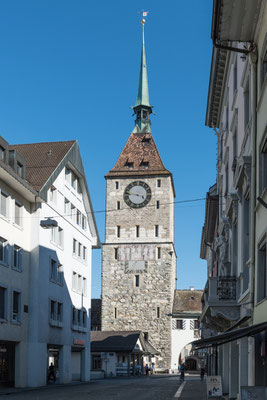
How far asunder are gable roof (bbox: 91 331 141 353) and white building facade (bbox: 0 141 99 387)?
16.0 meters

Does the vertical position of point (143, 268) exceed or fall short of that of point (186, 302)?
it exceeds it

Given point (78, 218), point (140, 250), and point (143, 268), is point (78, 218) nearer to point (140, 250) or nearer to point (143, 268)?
point (143, 268)

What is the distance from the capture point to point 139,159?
91.2 meters

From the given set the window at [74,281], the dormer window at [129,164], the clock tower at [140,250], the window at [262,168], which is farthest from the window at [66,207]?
the dormer window at [129,164]

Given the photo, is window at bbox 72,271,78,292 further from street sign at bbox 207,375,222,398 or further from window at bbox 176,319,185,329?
window at bbox 176,319,185,329

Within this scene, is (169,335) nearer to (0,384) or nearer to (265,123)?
(0,384)

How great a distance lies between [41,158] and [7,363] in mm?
12789

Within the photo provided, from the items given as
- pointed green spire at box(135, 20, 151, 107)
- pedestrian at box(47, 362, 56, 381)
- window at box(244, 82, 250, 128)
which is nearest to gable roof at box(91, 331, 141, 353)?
pedestrian at box(47, 362, 56, 381)

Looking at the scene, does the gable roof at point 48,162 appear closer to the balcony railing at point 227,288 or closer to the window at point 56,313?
the window at point 56,313

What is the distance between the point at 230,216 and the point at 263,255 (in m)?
7.43

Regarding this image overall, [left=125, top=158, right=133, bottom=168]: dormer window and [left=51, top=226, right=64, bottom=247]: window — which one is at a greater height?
[left=125, top=158, right=133, bottom=168]: dormer window


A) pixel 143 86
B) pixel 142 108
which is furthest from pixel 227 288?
pixel 143 86

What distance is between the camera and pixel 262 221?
14.7 metres

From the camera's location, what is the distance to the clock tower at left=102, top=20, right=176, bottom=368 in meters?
85.0
